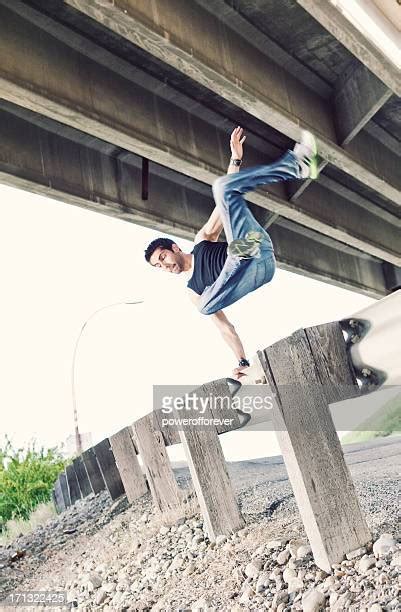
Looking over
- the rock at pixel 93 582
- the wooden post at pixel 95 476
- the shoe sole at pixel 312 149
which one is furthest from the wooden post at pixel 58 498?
the shoe sole at pixel 312 149

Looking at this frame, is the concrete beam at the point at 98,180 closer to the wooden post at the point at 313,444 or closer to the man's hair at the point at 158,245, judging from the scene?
the man's hair at the point at 158,245

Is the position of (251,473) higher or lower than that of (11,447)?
lower

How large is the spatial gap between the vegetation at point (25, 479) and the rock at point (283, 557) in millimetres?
3245

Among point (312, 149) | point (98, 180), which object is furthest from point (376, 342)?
point (98, 180)

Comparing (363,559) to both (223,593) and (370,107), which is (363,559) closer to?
(223,593)

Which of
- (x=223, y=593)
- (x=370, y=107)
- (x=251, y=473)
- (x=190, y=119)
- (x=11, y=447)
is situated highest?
(x=190, y=119)

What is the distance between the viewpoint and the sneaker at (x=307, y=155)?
4926mm

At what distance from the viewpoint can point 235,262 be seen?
422cm

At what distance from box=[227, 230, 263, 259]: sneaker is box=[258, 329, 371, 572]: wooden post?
2337 millimetres

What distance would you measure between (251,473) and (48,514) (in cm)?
188

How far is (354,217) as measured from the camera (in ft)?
24.0

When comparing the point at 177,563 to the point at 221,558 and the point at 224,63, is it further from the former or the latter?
the point at 224,63

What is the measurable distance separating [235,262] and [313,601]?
2848 mm

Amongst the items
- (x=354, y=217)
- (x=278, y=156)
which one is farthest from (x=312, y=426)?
(x=354, y=217)
